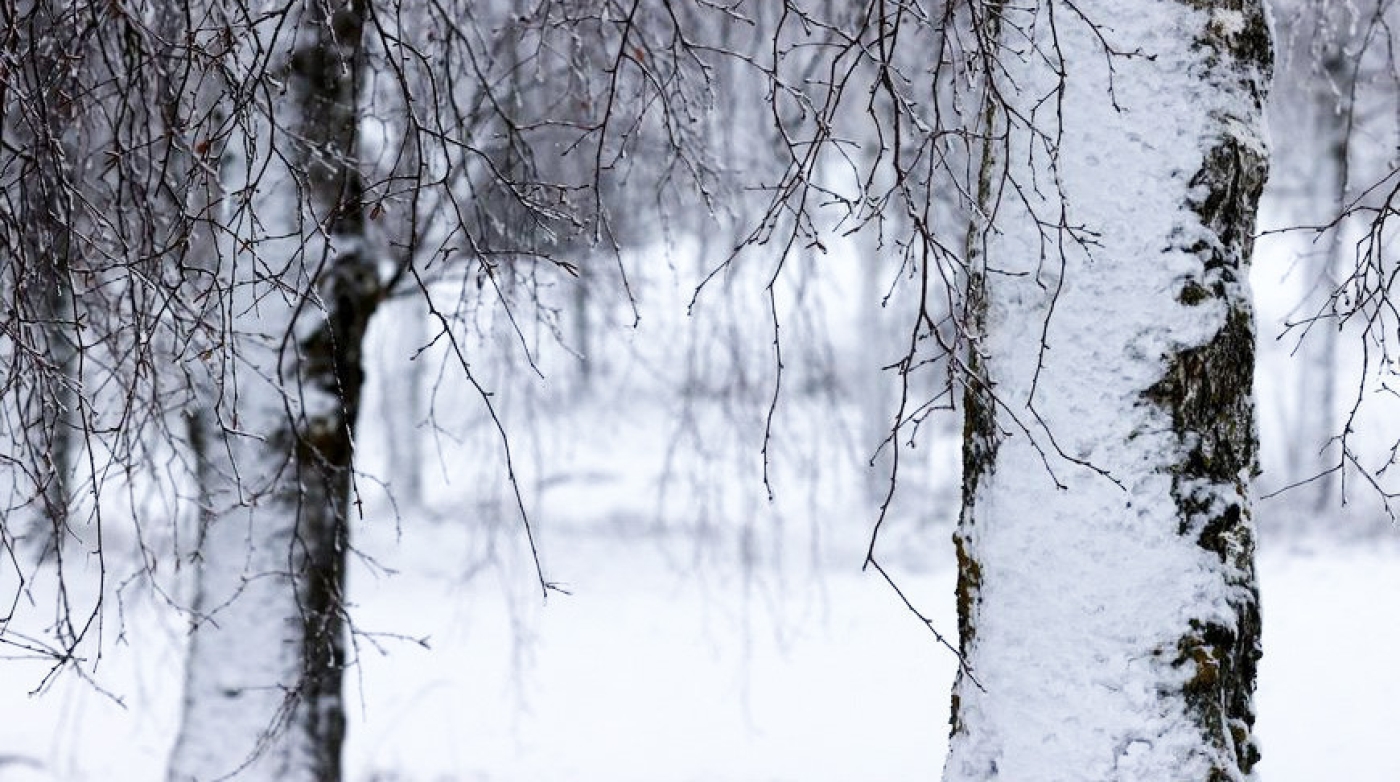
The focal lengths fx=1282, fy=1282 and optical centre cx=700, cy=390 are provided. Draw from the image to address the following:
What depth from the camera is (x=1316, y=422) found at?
481 inches

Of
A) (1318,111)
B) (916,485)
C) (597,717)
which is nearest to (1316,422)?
(1318,111)

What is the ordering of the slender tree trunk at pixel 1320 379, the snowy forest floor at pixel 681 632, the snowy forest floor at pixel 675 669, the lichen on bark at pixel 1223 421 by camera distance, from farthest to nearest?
the slender tree trunk at pixel 1320 379, the snowy forest floor at pixel 675 669, the snowy forest floor at pixel 681 632, the lichen on bark at pixel 1223 421

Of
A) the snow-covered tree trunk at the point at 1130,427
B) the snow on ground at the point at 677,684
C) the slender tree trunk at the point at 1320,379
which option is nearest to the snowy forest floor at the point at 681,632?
the snow on ground at the point at 677,684

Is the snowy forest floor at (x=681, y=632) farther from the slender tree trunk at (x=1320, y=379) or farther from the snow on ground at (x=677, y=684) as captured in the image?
the slender tree trunk at (x=1320, y=379)

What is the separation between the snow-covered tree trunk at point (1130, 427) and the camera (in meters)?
2.05

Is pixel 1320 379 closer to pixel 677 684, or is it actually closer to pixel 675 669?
pixel 675 669

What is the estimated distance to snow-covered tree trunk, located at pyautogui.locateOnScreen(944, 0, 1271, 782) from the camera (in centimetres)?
205

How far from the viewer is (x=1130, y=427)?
209 centimetres

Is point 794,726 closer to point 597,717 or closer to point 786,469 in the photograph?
point 597,717

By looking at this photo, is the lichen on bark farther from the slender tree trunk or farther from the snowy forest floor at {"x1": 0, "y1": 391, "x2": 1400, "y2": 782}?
the slender tree trunk

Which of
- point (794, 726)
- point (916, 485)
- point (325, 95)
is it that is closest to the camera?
point (325, 95)

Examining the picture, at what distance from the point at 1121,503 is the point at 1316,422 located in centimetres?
1140

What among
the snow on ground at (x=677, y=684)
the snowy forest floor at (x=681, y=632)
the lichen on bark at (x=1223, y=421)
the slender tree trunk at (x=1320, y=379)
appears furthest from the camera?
the slender tree trunk at (x=1320, y=379)

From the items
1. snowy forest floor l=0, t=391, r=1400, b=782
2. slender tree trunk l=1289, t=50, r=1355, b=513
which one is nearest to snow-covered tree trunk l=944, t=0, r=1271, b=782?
snowy forest floor l=0, t=391, r=1400, b=782
